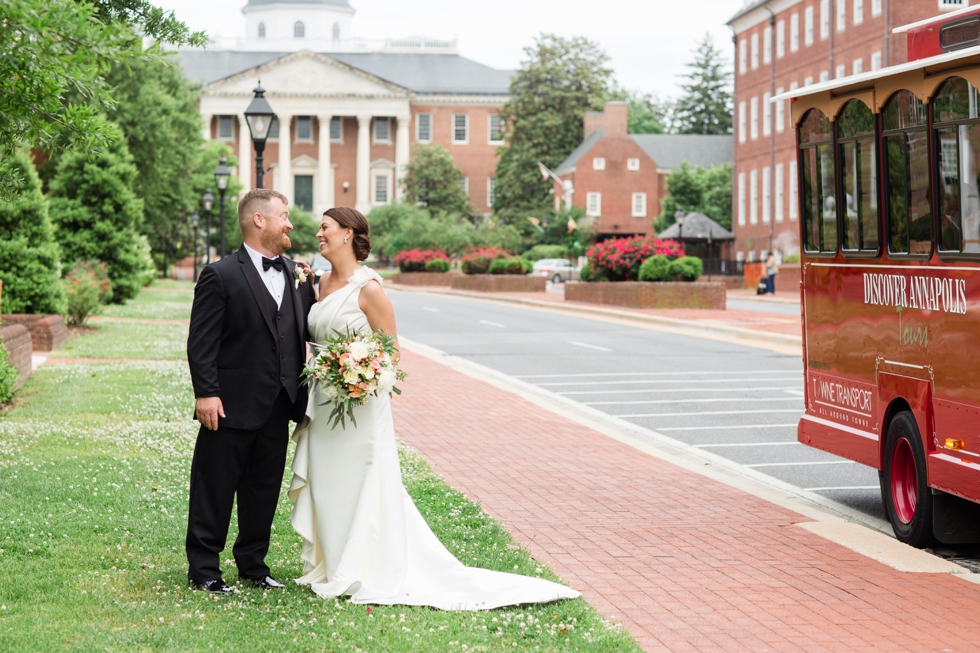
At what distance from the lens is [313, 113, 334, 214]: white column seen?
369 ft

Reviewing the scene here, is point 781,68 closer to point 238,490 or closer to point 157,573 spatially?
point 238,490

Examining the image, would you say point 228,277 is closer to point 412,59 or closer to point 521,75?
point 521,75

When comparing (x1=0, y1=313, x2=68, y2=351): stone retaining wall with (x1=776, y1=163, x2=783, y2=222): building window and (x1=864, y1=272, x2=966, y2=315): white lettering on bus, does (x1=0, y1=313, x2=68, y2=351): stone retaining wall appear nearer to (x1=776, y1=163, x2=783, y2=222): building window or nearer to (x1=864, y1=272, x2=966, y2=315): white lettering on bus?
(x1=864, y1=272, x2=966, y2=315): white lettering on bus

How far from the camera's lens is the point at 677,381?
18.5 meters

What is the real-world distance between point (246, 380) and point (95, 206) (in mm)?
28516

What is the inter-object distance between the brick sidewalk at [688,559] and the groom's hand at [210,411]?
2.05 m

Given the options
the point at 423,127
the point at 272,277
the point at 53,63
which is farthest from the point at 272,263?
the point at 423,127

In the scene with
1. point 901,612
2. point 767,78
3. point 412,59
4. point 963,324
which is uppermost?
point 412,59

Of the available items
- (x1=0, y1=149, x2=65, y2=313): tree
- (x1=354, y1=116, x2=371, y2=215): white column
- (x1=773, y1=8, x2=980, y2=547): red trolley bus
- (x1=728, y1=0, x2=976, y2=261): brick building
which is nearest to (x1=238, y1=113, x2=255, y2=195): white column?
(x1=354, y1=116, x2=371, y2=215): white column

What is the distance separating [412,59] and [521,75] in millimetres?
20828

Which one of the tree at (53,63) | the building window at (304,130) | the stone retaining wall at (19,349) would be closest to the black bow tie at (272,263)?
the tree at (53,63)

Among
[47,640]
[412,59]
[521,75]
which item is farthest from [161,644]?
[412,59]

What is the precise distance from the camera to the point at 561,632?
18.3 ft

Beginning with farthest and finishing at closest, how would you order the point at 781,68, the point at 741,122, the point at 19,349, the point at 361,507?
the point at 741,122 → the point at 781,68 → the point at 19,349 → the point at 361,507
